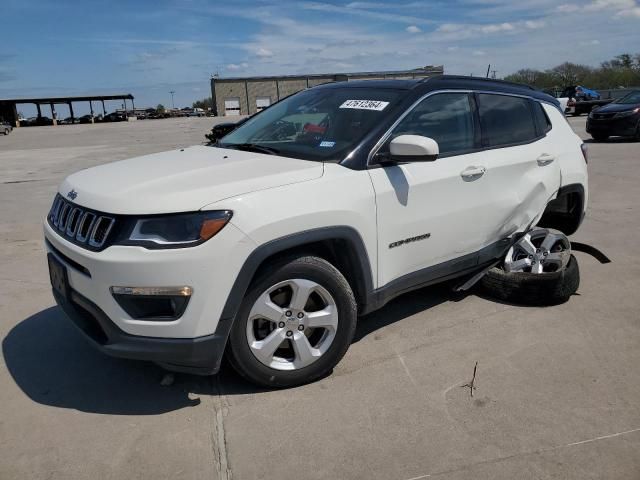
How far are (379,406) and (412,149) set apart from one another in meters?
1.43

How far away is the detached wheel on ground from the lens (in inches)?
160

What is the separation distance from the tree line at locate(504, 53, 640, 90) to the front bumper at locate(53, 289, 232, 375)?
57727 mm

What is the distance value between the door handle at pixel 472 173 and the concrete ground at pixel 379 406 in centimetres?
105

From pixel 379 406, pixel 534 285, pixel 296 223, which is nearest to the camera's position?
pixel 296 223

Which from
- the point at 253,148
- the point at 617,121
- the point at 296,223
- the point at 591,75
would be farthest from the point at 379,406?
the point at 591,75

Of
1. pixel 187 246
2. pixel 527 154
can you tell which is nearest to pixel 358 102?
pixel 527 154

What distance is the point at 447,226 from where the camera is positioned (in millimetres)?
3553

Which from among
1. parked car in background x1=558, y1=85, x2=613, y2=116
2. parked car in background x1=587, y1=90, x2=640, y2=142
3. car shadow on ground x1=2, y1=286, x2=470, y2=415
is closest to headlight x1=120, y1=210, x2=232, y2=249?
car shadow on ground x1=2, y1=286, x2=470, y2=415

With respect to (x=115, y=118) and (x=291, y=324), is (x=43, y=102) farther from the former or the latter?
(x=291, y=324)

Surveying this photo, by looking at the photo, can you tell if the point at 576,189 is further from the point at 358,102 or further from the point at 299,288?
the point at 299,288

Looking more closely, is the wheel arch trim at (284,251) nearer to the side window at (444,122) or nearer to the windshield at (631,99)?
the side window at (444,122)

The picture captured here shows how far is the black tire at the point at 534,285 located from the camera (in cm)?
404

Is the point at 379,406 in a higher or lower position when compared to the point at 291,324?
lower

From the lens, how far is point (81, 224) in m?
2.82
